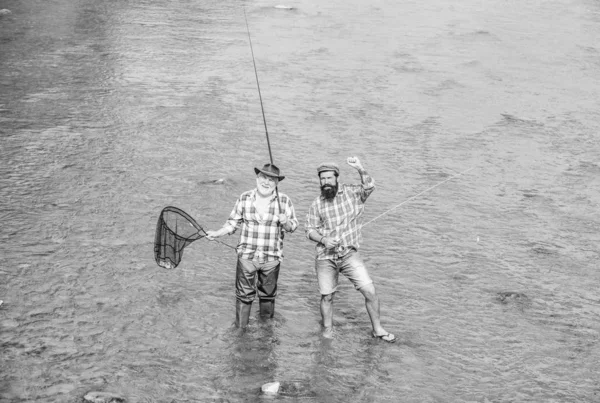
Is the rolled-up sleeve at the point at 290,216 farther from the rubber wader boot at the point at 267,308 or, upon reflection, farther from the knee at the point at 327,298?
the rubber wader boot at the point at 267,308

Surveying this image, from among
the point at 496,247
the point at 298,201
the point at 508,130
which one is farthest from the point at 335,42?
the point at 496,247

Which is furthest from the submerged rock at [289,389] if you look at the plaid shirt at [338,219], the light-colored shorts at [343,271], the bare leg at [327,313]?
the plaid shirt at [338,219]

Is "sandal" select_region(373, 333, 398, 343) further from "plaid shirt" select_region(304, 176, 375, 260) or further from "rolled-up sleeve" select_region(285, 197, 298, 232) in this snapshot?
"rolled-up sleeve" select_region(285, 197, 298, 232)

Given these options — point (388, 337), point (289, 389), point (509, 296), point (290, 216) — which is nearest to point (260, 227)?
point (290, 216)

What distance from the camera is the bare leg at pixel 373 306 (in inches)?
321

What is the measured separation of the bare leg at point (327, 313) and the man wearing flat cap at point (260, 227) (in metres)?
0.57

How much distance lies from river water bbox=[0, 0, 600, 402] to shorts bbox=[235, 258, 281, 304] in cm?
48

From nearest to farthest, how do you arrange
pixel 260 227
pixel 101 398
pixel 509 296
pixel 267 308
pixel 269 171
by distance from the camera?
pixel 101 398 < pixel 269 171 < pixel 260 227 < pixel 267 308 < pixel 509 296

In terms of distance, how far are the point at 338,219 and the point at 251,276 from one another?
989 millimetres

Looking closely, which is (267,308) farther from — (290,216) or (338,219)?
(338,219)

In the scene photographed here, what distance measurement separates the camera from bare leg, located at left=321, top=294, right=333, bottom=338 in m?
8.38

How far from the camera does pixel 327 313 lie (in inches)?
334

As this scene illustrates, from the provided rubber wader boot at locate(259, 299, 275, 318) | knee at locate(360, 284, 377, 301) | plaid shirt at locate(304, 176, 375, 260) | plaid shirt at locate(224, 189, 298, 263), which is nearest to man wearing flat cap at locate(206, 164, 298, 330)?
plaid shirt at locate(224, 189, 298, 263)

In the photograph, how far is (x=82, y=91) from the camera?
684 inches
